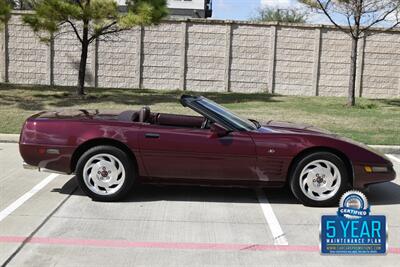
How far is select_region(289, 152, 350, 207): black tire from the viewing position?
5.94m

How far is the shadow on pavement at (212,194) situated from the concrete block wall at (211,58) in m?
14.3

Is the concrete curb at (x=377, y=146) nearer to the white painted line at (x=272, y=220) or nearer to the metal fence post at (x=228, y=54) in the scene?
the white painted line at (x=272, y=220)

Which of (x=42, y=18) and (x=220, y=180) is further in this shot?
(x=42, y=18)

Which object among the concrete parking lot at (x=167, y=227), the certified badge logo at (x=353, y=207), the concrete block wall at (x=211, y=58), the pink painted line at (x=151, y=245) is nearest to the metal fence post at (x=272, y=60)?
the concrete block wall at (x=211, y=58)

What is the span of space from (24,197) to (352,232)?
13.1 feet

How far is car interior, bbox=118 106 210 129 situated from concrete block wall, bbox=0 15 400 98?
46.1 feet

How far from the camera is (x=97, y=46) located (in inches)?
815

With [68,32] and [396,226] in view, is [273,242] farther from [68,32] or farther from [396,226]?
[68,32]

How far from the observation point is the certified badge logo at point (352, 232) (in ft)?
11.7

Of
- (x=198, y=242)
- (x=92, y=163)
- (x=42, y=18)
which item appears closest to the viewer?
(x=198, y=242)

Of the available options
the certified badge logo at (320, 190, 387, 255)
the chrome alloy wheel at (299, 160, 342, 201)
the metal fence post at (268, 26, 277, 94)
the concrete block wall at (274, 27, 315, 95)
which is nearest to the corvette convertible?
the chrome alloy wheel at (299, 160, 342, 201)

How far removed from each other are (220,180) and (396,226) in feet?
6.21

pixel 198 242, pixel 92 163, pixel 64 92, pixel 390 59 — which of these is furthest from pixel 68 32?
pixel 198 242

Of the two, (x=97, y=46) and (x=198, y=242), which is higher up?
(x=97, y=46)
